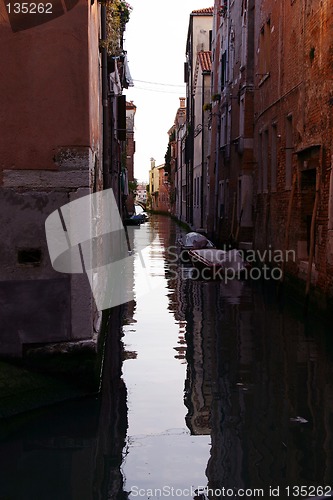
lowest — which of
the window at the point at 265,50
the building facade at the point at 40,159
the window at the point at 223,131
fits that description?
the building facade at the point at 40,159

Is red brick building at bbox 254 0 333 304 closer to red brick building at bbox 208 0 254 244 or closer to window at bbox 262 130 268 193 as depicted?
window at bbox 262 130 268 193

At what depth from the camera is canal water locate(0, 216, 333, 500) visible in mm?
4754

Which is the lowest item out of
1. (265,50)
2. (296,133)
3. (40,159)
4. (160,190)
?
(160,190)

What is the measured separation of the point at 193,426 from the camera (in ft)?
19.7

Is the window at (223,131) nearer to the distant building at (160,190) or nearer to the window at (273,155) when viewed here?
the window at (273,155)

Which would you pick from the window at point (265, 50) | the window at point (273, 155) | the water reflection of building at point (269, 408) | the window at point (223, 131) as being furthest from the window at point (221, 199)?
the water reflection of building at point (269, 408)

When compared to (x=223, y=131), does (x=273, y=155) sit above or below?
below

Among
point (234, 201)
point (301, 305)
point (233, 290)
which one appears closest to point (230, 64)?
point (234, 201)

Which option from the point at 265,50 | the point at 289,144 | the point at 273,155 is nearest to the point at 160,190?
the point at 265,50

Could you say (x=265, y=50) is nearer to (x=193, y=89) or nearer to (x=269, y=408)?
(x=269, y=408)

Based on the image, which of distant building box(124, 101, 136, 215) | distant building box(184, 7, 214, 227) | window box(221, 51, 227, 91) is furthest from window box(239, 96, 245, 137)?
distant building box(124, 101, 136, 215)

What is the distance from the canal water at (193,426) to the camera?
4.75 metres

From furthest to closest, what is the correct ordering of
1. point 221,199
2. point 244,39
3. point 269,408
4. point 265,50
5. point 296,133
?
point 221,199 < point 244,39 < point 265,50 < point 296,133 < point 269,408

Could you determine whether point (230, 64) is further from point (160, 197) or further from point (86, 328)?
point (160, 197)
